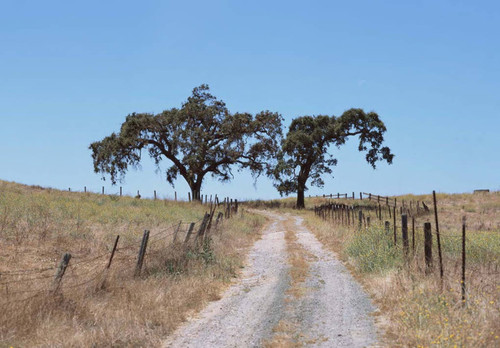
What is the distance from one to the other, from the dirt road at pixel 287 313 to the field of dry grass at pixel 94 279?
56cm

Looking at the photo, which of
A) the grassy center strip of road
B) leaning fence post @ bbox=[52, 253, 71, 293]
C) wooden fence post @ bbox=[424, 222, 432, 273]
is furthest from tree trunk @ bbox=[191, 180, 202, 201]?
leaning fence post @ bbox=[52, 253, 71, 293]

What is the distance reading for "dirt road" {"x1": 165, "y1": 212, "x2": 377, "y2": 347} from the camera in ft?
25.1

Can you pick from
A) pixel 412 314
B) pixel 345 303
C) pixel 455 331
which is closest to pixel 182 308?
pixel 345 303

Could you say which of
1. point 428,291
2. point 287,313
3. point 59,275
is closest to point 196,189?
point 287,313

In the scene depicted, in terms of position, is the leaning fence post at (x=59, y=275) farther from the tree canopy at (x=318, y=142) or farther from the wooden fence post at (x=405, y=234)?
the tree canopy at (x=318, y=142)

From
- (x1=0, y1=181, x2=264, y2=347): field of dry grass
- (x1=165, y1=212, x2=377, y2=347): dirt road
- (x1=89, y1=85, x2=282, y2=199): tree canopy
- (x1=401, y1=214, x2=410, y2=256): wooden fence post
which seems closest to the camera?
(x1=0, y1=181, x2=264, y2=347): field of dry grass

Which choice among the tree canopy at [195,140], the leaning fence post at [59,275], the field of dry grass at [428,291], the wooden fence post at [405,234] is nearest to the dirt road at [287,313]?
the field of dry grass at [428,291]

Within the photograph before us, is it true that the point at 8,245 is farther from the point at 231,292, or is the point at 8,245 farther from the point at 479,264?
the point at 479,264

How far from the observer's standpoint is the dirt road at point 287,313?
7648mm

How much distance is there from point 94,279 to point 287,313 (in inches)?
174

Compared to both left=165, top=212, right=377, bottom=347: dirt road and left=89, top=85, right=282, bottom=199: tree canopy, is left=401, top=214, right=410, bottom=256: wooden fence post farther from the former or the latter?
left=89, top=85, right=282, bottom=199: tree canopy

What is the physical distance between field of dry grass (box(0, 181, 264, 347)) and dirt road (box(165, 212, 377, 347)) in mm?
557

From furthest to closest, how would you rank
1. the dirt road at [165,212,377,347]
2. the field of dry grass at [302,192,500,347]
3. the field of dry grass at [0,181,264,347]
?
the dirt road at [165,212,377,347] < the field of dry grass at [0,181,264,347] < the field of dry grass at [302,192,500,347]

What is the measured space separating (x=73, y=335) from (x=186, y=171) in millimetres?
43310
